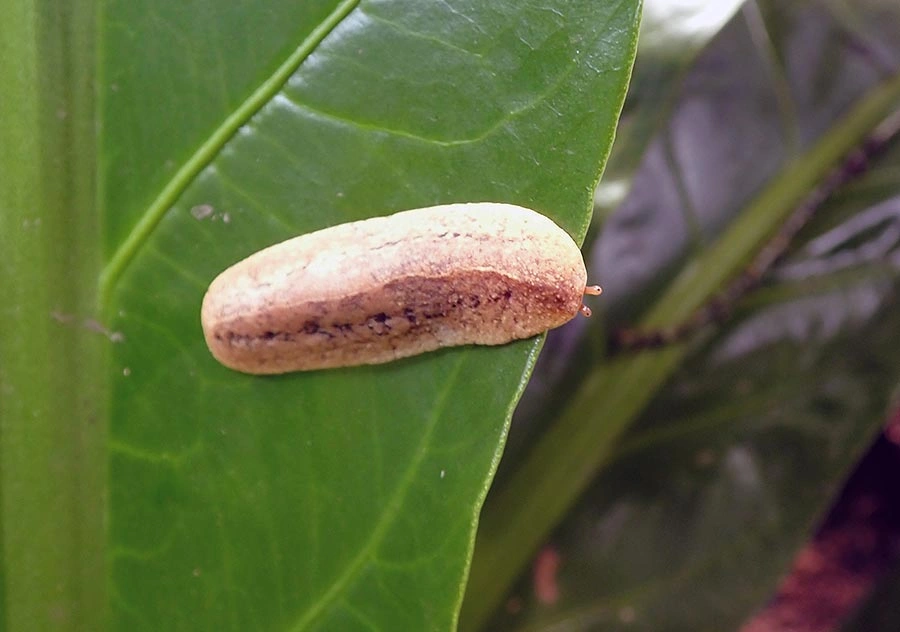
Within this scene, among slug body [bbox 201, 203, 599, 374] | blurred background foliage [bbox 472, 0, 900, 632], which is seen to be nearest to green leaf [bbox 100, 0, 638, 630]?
slug body [bbox 201, 203, 599, 374]

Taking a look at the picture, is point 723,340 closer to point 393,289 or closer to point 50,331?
point 393,289

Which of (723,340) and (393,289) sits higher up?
(393,289)

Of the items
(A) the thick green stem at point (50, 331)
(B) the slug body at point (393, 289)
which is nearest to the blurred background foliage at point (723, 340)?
(B) the slug body at point (393, 289)

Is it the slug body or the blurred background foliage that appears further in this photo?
the blurred background foliage

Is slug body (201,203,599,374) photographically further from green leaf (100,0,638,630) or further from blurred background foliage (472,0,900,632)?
blurred background foliage (472,0,900,632)

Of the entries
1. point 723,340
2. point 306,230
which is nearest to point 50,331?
point 306,230

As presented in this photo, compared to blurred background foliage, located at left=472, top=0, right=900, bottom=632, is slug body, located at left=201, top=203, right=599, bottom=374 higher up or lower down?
higher up

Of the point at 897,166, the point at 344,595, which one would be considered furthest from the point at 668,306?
the point at 344,595

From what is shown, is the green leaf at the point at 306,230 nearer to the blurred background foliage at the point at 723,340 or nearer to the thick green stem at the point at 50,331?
the thick green stem at the point at 50,331
